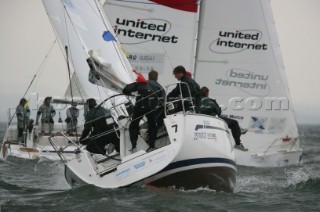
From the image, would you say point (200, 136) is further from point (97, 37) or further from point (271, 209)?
point (97, 37)

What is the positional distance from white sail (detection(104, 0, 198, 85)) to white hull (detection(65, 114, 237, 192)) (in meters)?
9.70

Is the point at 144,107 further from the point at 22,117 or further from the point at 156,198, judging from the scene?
the point at 22,117

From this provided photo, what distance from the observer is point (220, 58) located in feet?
70.3

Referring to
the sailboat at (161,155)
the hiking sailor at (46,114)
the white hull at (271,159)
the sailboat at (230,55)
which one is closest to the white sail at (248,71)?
the sailboat at (230,55)

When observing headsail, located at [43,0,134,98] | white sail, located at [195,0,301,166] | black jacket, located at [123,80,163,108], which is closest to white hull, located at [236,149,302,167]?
white sail, located at [195,0,301,166]

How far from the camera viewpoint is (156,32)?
21.2m

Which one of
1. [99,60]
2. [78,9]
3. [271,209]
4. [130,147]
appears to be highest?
[78,9]

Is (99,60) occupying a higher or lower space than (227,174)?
higher

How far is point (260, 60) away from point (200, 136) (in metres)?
10.6

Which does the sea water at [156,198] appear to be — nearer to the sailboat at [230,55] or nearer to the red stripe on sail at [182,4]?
the sailboat at [230,55]

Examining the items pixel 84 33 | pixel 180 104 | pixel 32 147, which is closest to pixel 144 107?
pixel 180 104

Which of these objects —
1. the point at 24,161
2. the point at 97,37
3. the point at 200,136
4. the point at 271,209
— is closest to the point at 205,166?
the point at 200,136

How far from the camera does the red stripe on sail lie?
21.2 meters

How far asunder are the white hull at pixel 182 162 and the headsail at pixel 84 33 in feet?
7.30
